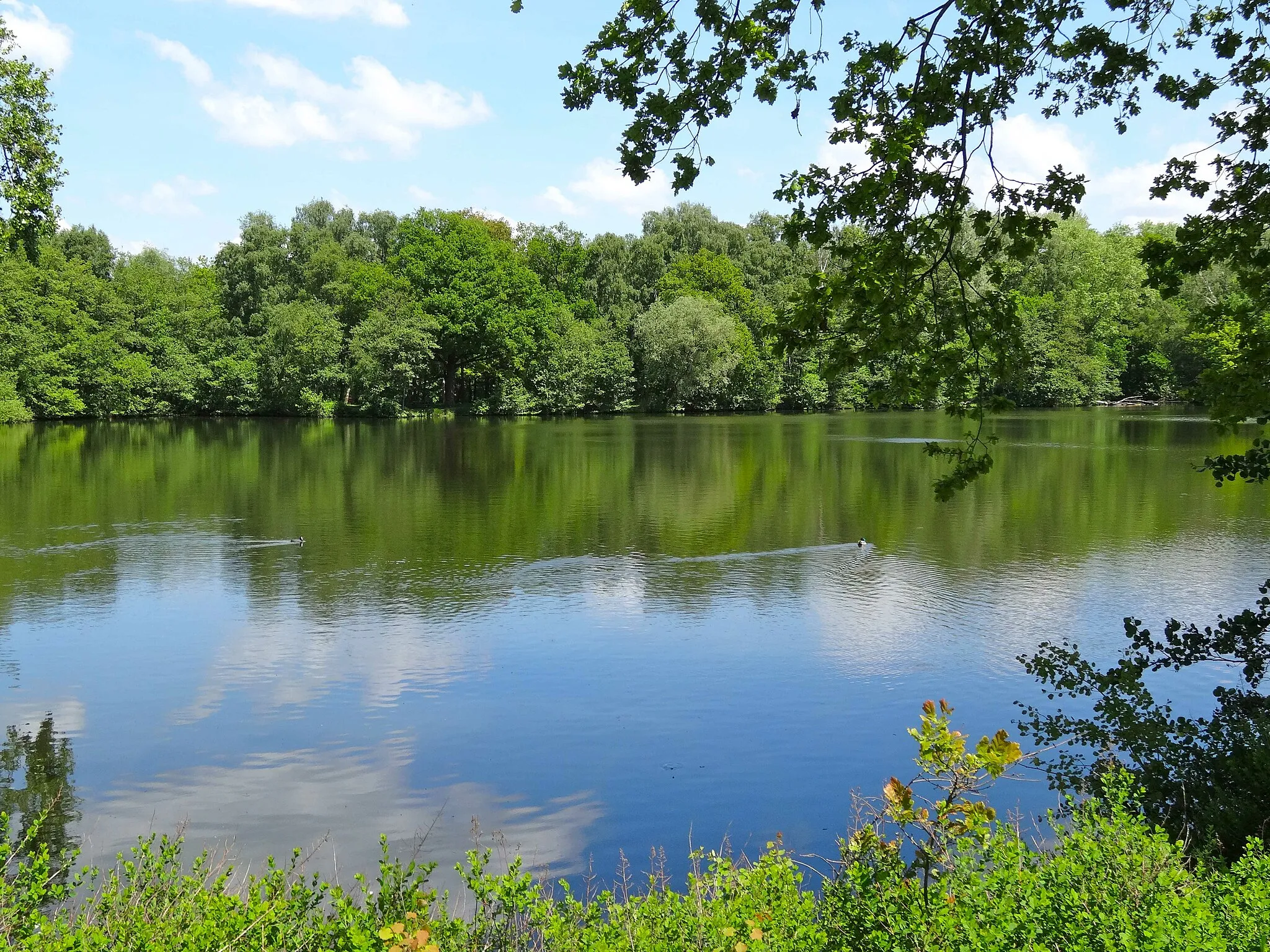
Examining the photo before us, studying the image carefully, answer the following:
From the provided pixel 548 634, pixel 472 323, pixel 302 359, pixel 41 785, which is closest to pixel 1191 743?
pixel 548 634

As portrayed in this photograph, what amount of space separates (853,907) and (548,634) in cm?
990

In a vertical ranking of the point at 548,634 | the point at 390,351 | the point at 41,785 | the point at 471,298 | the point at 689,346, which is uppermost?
the point at 471,298

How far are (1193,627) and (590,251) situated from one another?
3149 inches

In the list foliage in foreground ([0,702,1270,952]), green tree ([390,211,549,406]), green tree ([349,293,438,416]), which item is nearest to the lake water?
foliage in foreground ([0,702,1270,952])

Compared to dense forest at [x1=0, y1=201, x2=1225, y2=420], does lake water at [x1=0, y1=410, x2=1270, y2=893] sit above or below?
below

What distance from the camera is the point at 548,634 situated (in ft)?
47.6

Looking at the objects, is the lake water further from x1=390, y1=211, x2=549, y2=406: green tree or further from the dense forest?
x1=390, y1=211, x2=549, y2=406: green tree

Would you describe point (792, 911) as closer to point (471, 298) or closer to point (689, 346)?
point (471, 298)

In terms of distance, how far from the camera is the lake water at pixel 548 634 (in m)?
8.98

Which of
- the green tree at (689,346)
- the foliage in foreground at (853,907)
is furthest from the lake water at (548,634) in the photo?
the green tree at (689,346)

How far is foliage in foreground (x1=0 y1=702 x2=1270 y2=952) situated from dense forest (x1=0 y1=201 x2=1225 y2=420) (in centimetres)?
6206

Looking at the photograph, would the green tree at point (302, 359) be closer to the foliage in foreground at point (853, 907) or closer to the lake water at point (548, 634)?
the lake water at point (548, 634)

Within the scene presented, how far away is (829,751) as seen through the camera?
10000mm

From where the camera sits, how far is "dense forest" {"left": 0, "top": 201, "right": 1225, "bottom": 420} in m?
68.0
